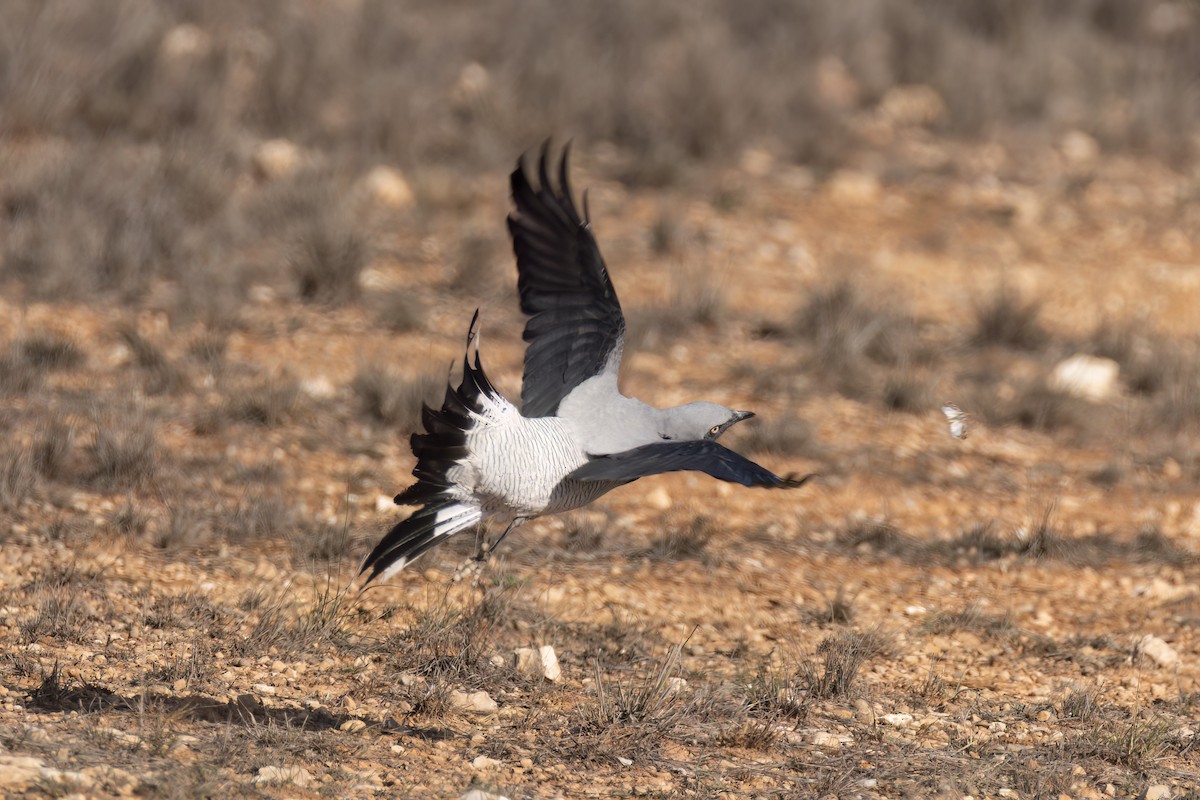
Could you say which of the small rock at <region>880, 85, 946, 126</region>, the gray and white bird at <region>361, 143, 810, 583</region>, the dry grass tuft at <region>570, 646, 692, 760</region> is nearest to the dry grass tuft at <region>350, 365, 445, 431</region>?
the gray and white bird at <region>361, 143, 810, 583</region>

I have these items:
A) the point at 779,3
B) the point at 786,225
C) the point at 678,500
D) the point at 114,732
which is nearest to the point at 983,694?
the point at 678,500

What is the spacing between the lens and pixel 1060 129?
Answer: 1262 centimetres

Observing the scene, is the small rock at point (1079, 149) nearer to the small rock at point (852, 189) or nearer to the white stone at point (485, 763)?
the small rock at point (852, 189)

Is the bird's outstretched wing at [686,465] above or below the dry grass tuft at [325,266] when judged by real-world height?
below

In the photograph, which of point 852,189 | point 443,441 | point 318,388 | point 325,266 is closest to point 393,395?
point 318,388

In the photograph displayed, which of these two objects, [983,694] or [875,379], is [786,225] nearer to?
[875,379]

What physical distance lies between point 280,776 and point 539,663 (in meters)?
1.24

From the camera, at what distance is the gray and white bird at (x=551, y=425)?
13.8 ft

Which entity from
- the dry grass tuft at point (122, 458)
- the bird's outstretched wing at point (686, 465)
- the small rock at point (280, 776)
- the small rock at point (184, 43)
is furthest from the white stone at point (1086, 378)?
the small rock at point (184, 43)

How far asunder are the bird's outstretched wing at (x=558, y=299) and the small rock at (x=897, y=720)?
1.40 meters

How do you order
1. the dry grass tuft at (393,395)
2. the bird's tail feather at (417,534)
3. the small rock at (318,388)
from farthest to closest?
the small rock at (318,388) → the dry grass tuft at (393,395) → the bird's tail feather at (417,534)

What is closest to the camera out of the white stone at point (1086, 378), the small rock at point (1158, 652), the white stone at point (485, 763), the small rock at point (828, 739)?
the white stone at point (485, 763)

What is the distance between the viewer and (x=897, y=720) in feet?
15.5

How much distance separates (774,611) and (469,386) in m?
1.94
